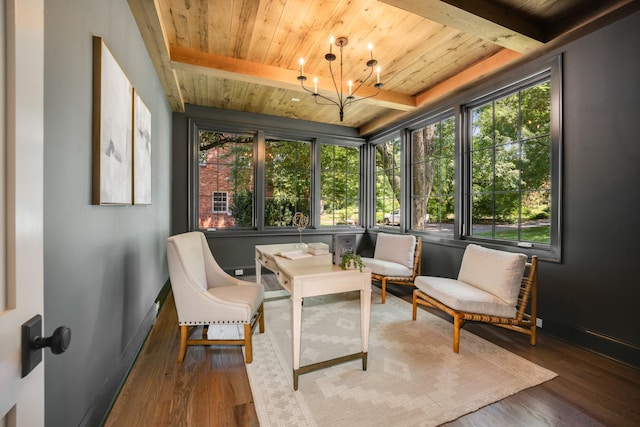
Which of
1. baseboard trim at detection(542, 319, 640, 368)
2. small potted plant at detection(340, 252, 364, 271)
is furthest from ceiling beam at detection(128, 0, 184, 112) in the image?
baseboard trim at detection(542, 319, 640, 368)

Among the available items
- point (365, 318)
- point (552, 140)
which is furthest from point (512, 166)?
point (365, 318)

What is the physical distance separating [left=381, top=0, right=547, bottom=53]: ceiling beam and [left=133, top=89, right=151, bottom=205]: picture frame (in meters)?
1.97

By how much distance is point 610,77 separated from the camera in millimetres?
2221

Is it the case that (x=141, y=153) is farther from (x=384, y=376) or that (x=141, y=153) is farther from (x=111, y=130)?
(x=384, y=376)

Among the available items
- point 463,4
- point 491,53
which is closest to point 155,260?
point 463,4

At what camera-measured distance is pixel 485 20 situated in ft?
7.04

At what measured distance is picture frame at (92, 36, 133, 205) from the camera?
57.8 inches

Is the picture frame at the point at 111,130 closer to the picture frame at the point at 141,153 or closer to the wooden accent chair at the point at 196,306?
the picture frame at the point at 141,153

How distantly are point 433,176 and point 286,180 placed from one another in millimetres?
2448

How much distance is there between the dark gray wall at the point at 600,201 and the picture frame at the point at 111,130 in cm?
350

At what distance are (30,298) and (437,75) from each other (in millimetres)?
3936

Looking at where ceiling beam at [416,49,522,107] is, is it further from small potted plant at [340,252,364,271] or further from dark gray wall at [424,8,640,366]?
small potted plant at [340,252,364,271]

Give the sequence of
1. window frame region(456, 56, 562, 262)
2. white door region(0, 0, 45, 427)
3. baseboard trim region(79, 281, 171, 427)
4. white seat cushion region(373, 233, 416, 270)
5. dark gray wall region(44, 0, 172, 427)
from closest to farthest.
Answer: white door region(0, 0, 45, 427), dark gray wall region(44, 0, 172, 427), baseboard trim region(79, 281, 171, 427), window frame region(456, 56, 562, 262), white seat cushion region(373, 233, 416, 270)

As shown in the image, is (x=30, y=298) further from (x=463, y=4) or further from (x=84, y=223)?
(x=463, y=4)
